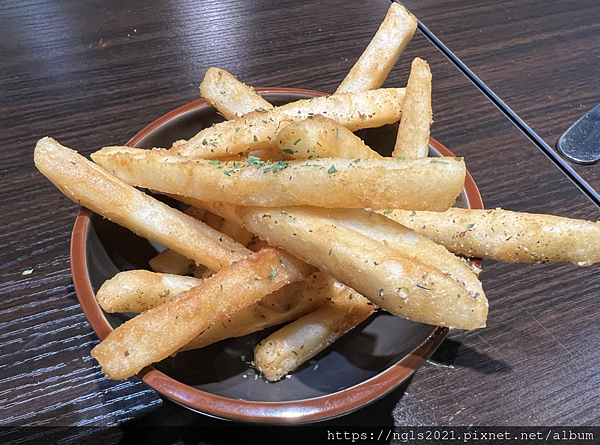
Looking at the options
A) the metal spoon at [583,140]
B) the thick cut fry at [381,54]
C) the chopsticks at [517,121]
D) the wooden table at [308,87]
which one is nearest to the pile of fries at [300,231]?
the thick cut fry at [381,54]

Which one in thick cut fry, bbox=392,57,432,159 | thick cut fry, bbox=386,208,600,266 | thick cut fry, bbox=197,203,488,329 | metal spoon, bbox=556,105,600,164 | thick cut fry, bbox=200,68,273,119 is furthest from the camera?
metal spoon, bbox=556,105,600,164

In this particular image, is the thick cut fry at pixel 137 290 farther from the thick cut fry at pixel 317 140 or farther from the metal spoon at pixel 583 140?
the metal spoon at pixel 583 140

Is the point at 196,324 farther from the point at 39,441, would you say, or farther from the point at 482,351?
the point at 482,351

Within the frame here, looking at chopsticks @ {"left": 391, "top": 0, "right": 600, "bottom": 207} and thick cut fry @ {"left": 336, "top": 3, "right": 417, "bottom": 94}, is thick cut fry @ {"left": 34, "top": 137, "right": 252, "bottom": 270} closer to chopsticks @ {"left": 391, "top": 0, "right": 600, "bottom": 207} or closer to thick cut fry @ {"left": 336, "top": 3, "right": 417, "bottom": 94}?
thick cut fry @ {"left": 336, "top": 3, "right": 417, "bottom": 94}

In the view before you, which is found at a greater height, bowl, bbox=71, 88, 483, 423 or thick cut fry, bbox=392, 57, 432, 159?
thick cut fry, bbox=392, 57, 432, 159

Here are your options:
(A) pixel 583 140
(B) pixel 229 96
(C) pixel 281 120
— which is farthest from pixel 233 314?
(A) pixel 583 140

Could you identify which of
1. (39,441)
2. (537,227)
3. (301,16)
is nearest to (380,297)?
(537,227)

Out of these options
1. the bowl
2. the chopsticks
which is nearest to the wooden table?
the chopsticks
